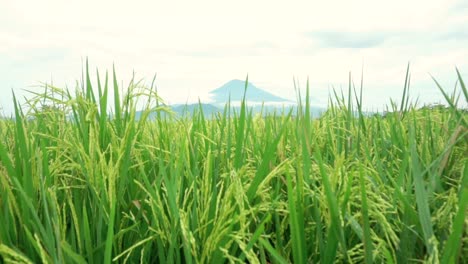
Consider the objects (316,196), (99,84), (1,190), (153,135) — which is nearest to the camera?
(316,196)

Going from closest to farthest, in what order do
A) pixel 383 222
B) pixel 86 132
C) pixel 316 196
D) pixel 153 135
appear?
pixel 383 222 < pixel 316 196 < pixel 86 132 < pixel 153 135

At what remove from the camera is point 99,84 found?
5.28 feet

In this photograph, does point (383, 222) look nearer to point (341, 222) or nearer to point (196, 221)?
point (341, 222)

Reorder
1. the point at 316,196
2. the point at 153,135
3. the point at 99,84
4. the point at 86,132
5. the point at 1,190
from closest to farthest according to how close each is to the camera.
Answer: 1. the point at 316,196
2. the point at 1,190
3. the point at 86,132
4. the point at 99,84
5. the point at 153,135

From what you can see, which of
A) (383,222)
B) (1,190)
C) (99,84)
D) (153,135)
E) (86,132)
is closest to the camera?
(383,222)

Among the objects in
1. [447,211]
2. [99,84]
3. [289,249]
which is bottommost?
[289,249]

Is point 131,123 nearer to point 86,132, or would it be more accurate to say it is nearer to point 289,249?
point 86,132

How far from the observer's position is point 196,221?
0.96 meters

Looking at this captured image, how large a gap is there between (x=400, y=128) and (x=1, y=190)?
1.45 metres

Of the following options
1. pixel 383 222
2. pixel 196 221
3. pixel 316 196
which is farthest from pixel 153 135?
pixel 383 222

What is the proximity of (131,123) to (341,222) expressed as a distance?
59cm

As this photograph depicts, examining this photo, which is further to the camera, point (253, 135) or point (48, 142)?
point (253, 135)

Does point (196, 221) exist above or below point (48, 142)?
below

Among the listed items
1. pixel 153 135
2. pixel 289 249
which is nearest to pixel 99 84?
pixel 153 135
